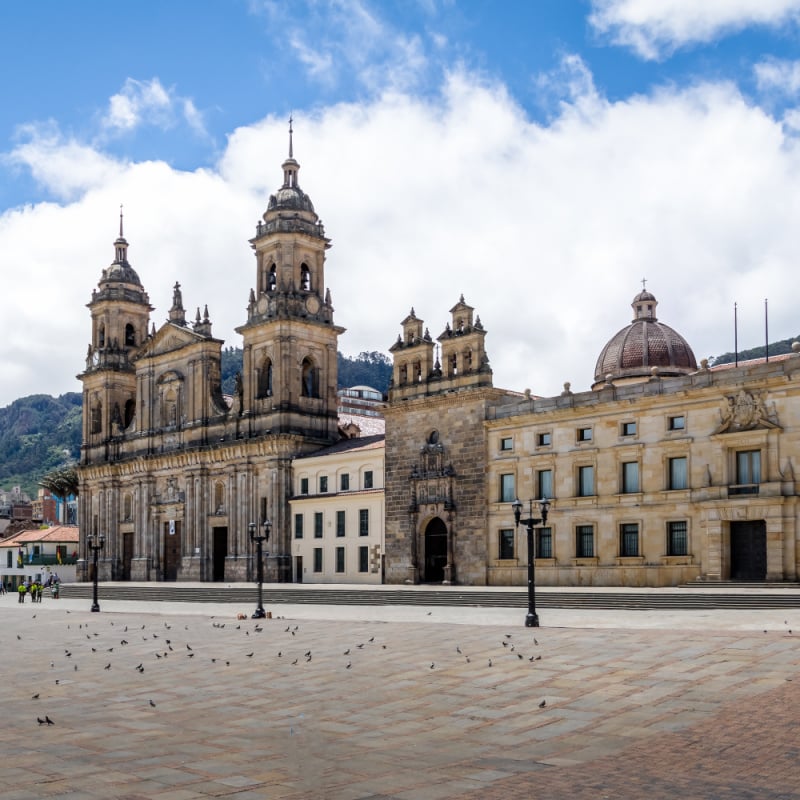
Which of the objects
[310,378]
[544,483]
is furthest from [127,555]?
[544,483]

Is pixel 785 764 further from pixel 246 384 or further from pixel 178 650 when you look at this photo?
pixel 246 384

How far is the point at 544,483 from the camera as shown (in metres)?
48.7

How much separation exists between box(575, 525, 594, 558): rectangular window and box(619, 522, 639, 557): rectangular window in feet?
5.07

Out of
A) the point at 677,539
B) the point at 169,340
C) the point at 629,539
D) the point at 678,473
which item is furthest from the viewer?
the point at 169,340

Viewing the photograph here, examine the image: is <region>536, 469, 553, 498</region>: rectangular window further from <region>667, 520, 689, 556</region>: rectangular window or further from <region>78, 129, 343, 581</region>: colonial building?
<region>78, 129, 343, 581</region>: colonial building

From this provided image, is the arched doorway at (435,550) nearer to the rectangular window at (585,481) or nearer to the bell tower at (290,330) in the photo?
the rectangular window at (585,481)

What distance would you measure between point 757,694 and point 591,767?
16.7 feet

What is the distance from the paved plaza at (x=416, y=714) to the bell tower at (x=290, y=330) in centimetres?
3919

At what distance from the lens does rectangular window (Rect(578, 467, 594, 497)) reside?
46994mm

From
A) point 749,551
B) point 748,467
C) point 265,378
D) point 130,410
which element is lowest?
point 749,551

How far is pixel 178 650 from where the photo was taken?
81.0ft

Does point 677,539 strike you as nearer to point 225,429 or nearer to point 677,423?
point 677,423

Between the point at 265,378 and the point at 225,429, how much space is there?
4.43m

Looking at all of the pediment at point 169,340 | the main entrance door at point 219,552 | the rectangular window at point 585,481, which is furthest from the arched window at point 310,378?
the rectangular window at point 585,481
